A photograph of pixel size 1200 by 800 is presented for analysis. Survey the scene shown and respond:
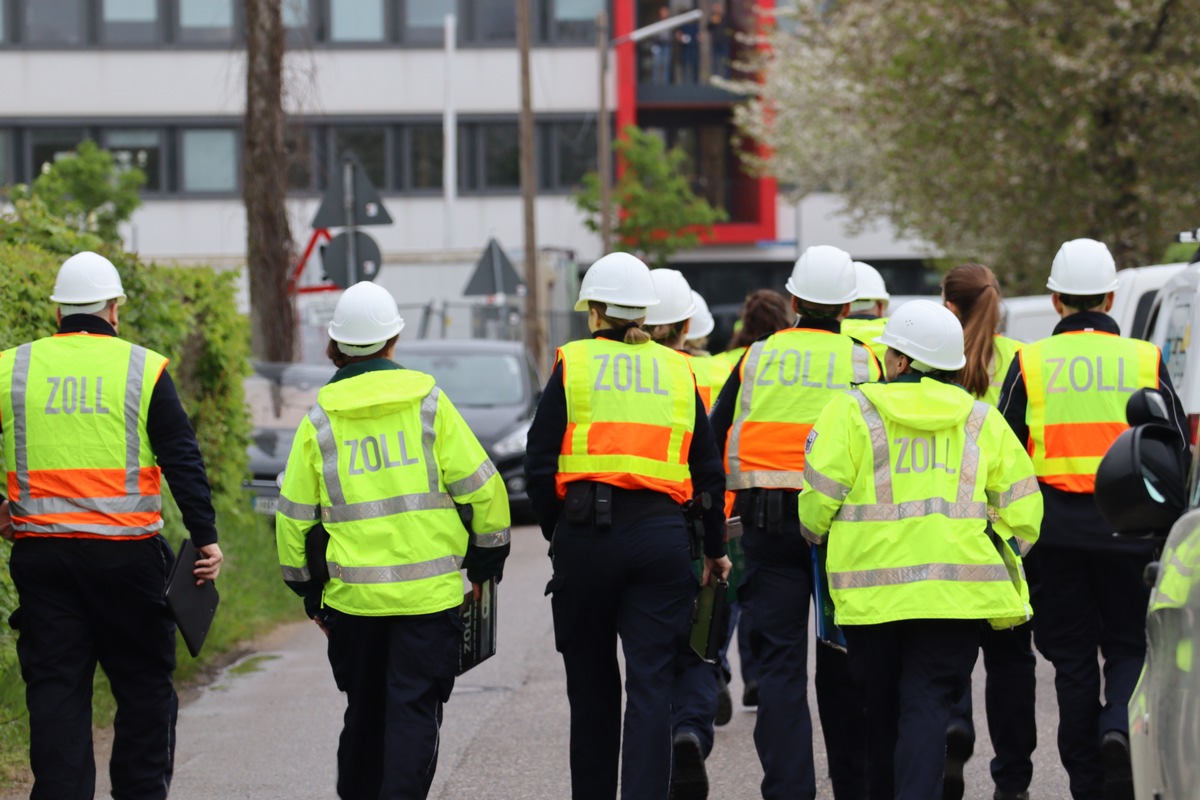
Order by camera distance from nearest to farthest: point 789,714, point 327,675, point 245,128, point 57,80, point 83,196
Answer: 1. point 789,714
2. point 327,675
3. point 245,128
4. point 83,196
5. point 57,80

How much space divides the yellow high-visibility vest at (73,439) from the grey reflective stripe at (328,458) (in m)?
0.65

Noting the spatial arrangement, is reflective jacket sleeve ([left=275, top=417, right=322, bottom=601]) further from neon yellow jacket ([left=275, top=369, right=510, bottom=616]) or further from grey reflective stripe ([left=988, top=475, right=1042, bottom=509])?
grey reflective stripe ([left=988, top=475, right=1042, bottom=509])

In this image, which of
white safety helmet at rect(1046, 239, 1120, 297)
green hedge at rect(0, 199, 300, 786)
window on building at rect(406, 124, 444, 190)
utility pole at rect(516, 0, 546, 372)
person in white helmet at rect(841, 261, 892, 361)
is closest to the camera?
white safety helmet at rect(1046, 239, 1120, 297)

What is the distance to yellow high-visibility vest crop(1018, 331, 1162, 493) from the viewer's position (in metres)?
6.49

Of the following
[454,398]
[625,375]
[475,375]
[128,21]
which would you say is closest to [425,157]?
[128,21]

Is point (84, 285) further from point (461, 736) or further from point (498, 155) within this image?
point (498, 155)

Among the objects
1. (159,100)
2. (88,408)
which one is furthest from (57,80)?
(88,408)

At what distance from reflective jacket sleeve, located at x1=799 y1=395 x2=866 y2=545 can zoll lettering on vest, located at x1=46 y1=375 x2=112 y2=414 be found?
225 cm

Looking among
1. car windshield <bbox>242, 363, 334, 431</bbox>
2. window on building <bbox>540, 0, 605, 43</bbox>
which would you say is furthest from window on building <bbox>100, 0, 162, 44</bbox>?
car windshield <bbox>242, 363, 334, 431</bbox>

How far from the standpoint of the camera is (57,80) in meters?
44.8

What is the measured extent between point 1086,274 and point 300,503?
304 cm

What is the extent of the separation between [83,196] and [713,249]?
18635 mm

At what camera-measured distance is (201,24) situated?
4481 cm

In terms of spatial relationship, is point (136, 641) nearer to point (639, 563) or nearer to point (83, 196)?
point (639, 563)
